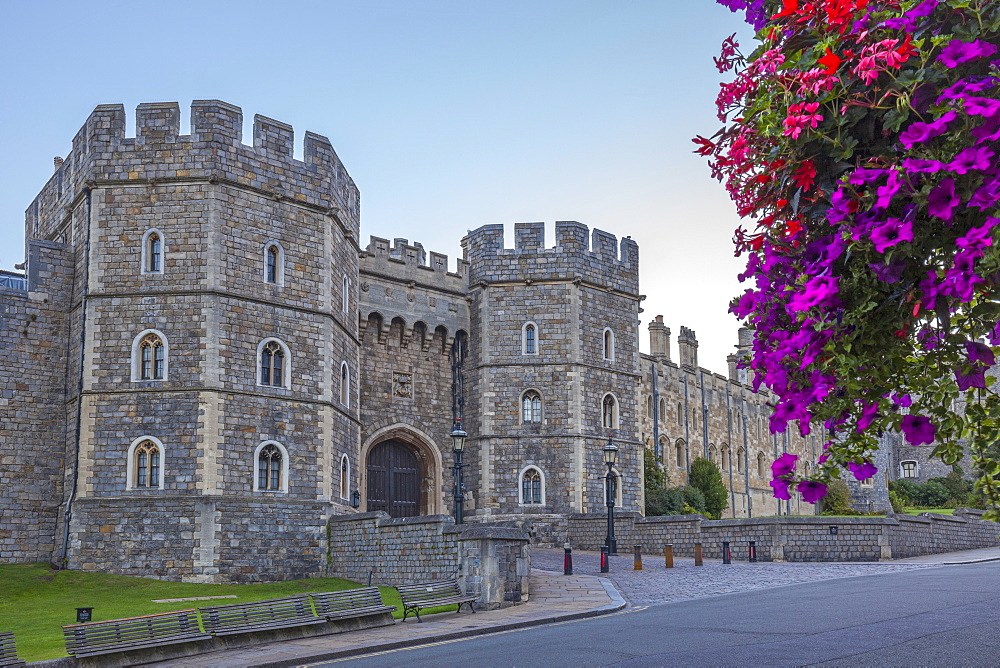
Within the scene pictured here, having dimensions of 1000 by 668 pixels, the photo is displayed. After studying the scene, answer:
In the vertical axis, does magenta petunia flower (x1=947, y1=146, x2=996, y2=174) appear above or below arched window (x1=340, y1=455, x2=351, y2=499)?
above

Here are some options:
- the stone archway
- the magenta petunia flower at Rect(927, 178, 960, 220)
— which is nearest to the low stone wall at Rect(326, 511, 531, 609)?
the stone archway

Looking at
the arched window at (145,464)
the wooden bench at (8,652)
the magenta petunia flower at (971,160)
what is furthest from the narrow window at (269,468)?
the magenta petunia flower at (971,160)

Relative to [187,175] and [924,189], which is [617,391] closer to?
[187,175]

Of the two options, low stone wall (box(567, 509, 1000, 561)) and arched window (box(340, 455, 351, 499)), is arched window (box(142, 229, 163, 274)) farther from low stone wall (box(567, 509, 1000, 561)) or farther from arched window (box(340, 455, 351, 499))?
→ low stone wall (box(567, 509, 1000, 561))

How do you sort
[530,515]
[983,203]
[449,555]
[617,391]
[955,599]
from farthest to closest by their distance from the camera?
[617,391]
[530,515]
[449,555]
[955,599]
[983,203]

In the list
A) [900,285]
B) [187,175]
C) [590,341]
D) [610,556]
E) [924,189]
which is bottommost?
[610,556]

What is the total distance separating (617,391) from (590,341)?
1889 millimetres

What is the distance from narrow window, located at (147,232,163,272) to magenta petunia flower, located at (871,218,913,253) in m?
21.8

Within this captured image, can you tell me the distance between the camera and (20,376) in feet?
78.2

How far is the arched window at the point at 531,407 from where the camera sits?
30609mm

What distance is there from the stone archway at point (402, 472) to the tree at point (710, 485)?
14.4m

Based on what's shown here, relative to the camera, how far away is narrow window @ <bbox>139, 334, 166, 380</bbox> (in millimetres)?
23078

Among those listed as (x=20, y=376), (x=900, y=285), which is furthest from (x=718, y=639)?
(x=20, y=376)

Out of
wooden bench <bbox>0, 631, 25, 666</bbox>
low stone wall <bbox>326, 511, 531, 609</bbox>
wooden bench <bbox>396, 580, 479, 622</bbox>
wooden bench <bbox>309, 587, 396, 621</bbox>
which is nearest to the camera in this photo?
wooden bench <bbox>0, 631, 25, 666</bbox>
